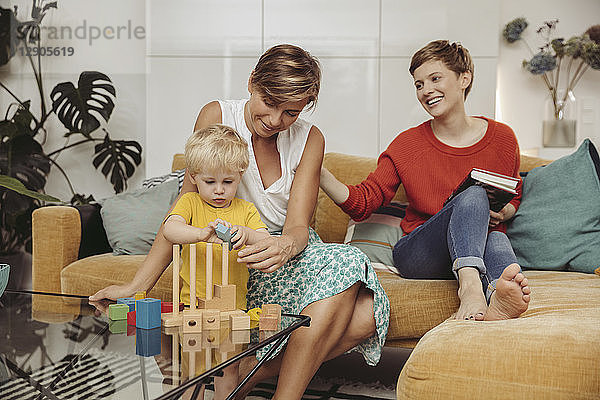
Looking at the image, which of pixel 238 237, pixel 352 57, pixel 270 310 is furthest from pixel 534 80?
pixel 270 310

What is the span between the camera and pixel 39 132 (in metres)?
4.22

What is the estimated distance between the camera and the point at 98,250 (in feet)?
8.88

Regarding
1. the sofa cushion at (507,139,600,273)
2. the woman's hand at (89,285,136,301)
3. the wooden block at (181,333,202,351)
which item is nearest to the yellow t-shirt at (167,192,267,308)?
the woman's hand at (89,285,136,301)

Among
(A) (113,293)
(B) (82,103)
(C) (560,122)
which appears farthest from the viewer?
(B) (82,103)

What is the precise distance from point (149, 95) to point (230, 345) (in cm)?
263

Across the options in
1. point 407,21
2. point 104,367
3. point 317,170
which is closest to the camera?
point 104,367

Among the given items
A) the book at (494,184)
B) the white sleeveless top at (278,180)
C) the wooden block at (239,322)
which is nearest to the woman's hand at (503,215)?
the book at (494,184)

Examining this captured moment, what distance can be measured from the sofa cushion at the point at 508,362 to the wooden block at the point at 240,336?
1.14ft

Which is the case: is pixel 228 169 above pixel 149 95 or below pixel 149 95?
below

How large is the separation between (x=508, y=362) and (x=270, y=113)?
0.95 metres

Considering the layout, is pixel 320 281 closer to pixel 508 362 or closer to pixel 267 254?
pixel 267 254

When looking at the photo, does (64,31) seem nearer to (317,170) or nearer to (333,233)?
(333,233)

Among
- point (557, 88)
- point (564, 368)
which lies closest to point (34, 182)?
point (557, 88)

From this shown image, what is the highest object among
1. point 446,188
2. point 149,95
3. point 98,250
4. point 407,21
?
point 407,21
